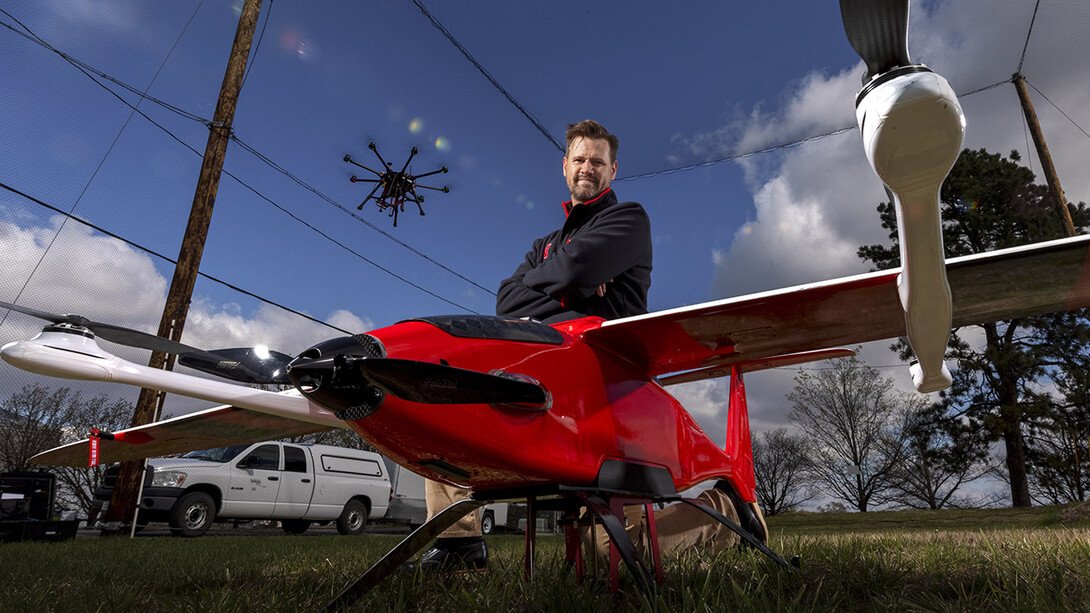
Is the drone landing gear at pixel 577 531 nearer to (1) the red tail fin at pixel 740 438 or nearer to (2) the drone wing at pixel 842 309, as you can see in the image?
(2) the drone wing at pixel 842 309

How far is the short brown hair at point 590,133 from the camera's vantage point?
270 cm

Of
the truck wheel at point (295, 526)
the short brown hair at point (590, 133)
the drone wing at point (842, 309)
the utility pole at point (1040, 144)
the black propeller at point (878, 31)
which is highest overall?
the utility pole at point (1040, 144)

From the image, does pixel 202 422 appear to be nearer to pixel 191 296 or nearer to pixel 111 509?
pixel 191 296

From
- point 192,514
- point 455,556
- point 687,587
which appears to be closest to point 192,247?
point 192,514

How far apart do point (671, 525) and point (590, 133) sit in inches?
88.4

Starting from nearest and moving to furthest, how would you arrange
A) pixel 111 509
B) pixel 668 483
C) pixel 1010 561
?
pixel 668 483 < pixel 1010 561 < pixel 111 509

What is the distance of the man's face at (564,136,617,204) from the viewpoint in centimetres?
262

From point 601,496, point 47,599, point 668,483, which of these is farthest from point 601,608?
point 47,599

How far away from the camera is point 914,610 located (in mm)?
1649

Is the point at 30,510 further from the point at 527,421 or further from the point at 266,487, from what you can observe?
the point at 527,421

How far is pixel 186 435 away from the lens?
9.08 ft

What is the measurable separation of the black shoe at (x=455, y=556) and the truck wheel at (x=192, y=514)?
985cm

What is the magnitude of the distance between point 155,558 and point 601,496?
3.76m

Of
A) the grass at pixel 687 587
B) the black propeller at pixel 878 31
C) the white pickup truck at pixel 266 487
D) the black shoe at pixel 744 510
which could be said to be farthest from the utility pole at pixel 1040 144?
the white pickup truck at pixel 266 487
